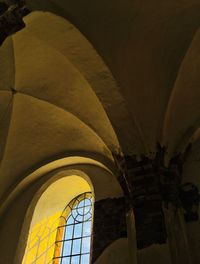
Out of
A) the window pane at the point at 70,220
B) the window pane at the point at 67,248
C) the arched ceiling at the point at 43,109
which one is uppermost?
the arched ceiling at the point at 43,109

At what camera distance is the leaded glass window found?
25.0 feet

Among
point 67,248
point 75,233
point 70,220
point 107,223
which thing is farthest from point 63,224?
point 107,223

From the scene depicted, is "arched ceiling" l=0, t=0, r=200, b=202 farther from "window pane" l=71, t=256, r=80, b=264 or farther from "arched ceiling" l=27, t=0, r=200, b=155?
"window pane" l=71, t=256, r=80, b=264

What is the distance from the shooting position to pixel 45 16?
5.85 meters

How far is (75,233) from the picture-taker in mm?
8008

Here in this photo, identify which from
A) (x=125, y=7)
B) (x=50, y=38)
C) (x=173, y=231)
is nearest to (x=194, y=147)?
(x=173, y=231)

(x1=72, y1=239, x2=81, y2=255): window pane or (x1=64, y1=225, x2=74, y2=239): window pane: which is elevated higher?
(x1=64, y1=225, x2=74, y2=239): window pane

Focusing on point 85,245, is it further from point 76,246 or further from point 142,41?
point 142,41

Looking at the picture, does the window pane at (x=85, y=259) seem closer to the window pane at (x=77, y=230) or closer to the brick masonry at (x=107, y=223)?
the window pane at (x=77, y=230)

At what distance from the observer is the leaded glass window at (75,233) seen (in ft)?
25.0

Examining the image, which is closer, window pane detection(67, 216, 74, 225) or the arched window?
the arched window

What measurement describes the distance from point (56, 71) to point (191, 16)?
2.68m

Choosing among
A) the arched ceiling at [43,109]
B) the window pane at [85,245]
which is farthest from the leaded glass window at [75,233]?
the arched ceiling at [43,109]

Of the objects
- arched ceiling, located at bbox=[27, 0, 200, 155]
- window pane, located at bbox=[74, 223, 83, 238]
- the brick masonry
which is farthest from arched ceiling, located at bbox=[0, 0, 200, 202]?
window pane, located at bbox=[74, 223, 83, 238]
